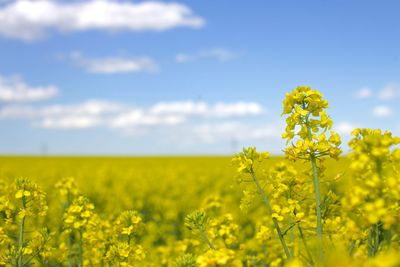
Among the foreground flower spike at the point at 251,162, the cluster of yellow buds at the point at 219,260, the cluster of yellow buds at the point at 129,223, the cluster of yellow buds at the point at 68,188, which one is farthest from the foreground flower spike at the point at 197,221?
the cluster of yellow buds at the point at 68,188

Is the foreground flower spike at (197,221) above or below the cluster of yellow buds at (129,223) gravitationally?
above

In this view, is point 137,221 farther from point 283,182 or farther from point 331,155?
point 331,155

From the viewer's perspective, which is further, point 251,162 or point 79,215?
point 79,215

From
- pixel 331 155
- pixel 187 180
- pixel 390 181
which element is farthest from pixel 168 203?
pixel 390 181

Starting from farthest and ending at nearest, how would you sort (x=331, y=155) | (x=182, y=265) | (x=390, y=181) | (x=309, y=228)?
(x=309, y=228) < (x=331, y=155) < (x=182, y=265) < (x=390, y=181)

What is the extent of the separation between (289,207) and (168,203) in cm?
1113

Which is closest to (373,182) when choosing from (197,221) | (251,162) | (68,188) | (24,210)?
(251,162)

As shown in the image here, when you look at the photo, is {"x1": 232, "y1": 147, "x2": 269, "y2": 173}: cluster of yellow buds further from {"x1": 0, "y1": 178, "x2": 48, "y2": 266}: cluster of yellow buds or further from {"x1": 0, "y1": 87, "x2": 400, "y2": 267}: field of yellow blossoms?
{"x1": 0, "y1": 178, "x2": 48, "y2": 266}: cluster of yellow buds

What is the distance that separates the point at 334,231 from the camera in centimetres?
332

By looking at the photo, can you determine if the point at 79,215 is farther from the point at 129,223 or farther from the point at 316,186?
the point at 316,186

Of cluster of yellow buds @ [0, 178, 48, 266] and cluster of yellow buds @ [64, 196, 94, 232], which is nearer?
cluster of yellow buds @ [0, 178, 48, 266]

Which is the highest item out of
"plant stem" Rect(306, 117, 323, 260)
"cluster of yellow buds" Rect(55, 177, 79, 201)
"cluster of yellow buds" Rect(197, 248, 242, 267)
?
"plant stem" Rect(306, 117, 323, 260)

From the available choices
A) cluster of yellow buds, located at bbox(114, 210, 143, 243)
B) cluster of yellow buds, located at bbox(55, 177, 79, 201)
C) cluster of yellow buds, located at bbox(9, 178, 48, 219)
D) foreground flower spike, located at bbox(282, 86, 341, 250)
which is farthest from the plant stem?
cluster of yellow buds, located at bbox(55, 177, 79, 201)

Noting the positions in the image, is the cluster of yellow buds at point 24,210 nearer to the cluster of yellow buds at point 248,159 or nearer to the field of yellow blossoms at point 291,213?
the field of yellow blossoms at point 291,213
